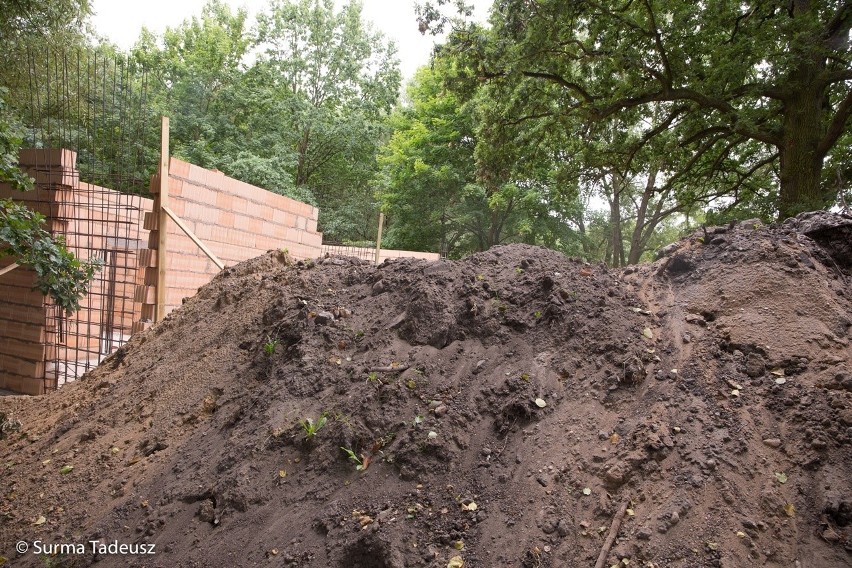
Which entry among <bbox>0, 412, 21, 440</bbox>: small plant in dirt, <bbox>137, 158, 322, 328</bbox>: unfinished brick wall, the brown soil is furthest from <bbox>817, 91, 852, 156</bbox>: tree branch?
<bbox>0, 412, 21, 440</bbox>: small plant in dirt

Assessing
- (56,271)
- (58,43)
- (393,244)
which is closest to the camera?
(56,271)

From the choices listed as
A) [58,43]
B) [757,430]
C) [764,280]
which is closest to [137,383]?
[757,430]

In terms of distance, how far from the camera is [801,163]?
710 centimetres

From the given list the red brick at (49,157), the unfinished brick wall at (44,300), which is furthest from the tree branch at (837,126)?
the red brick at (49,157)

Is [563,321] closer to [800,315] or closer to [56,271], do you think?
[800,315]

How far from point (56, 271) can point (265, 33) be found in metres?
24.0

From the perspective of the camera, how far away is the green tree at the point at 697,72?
6875 millimetres

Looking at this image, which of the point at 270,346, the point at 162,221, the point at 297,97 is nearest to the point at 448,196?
the point at 297,97

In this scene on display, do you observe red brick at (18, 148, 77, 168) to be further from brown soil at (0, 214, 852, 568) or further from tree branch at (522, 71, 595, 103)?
tree branch at (522, 71, 595, 103)

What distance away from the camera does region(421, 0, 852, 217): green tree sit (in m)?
6.88

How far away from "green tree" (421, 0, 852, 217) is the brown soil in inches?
195

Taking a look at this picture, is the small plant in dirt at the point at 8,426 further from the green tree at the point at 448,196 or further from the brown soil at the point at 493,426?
the green tree at the point at 448,196

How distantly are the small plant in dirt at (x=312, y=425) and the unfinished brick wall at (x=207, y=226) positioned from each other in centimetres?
298

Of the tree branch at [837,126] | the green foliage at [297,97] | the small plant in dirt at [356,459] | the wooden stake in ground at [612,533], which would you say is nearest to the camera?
the wooden stake in ground at [612,533]
